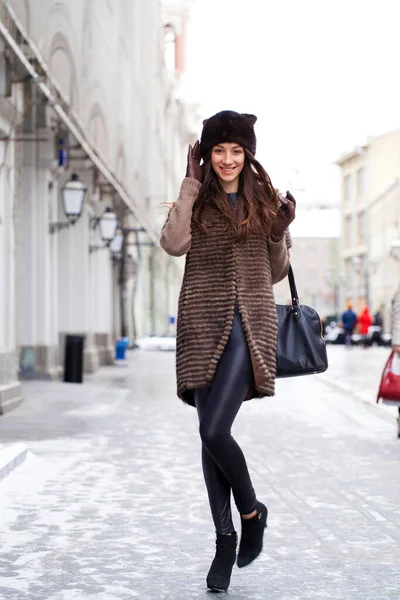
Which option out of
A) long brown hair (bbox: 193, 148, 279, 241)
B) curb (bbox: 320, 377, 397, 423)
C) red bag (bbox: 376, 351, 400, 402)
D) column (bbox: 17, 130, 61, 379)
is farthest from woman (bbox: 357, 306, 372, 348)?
long brown hair (bbox: 193, 148, 279, 241)

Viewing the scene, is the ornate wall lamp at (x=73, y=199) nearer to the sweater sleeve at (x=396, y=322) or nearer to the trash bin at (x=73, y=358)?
the trash bin at (x=73, y=358)

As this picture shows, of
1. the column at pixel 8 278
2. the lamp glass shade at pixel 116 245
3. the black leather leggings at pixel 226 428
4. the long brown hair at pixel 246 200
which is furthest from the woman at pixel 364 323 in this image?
the black leather leggings at pixel 226 428

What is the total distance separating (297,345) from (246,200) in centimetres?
62

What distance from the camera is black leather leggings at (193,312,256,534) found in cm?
465

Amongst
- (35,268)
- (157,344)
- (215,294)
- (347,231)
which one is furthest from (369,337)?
(215,294)

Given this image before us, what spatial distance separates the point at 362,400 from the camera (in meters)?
15.9

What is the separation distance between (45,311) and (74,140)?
9.08 ft

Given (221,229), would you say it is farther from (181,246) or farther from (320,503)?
(320,503)

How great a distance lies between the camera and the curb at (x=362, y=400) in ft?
44.2

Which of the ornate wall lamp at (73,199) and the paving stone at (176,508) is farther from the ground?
the ornate wall lamp at (73,199)

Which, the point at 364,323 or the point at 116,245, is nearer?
the point at 116,245

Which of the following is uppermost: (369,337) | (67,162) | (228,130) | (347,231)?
(347,231)

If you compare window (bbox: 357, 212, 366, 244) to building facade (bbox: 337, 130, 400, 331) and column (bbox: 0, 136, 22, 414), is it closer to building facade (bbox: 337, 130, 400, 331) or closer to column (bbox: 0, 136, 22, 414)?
building facade (bbox: 337, 130, 400, 331)

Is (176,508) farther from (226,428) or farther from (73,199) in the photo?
(73,199)
